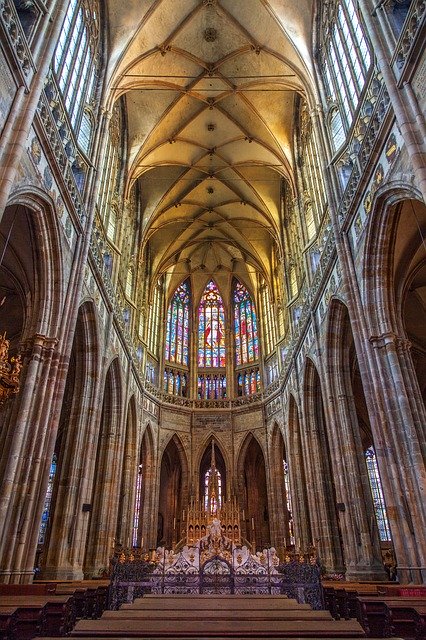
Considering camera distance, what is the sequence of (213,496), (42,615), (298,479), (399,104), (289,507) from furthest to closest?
1. (213,496)
2. (289,507)
3. (298,479)
4. (399,104)
5. (42,615)

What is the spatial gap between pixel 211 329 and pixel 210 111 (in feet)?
55.2

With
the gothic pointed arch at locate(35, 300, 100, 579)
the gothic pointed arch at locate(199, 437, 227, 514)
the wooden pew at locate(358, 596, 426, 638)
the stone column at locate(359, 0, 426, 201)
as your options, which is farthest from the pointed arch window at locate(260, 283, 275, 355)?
the wooden pew at locate(358, 596, 426, 638)

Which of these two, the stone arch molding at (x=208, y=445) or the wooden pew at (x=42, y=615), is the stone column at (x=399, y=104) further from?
the stone arch molding at (x=208, y=445)

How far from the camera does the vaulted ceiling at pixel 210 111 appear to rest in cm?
2011

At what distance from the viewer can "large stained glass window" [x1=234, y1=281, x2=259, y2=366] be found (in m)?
34.7

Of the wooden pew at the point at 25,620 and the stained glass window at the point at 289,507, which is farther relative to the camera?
the stained glass window at the point at 289,507

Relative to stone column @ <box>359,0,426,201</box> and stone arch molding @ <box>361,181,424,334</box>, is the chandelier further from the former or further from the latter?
stone arch molding @ <box>361,181,424,334</box>

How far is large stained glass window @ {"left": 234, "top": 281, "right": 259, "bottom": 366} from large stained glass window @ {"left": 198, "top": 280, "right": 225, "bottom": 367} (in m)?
1.19

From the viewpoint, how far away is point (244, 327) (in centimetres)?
3603

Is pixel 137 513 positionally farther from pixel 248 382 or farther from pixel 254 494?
pixel 248 382

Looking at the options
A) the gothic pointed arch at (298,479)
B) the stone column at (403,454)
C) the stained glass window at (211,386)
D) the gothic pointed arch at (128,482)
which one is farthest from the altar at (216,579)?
the stained glass window at (211,386)

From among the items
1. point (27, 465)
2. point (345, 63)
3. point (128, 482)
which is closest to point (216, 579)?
point (27, 465)

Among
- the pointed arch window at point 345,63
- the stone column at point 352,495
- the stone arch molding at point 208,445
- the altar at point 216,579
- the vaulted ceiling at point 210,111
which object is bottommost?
the altar at point 216,579

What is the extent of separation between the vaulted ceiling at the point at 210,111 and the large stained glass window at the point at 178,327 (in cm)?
380
